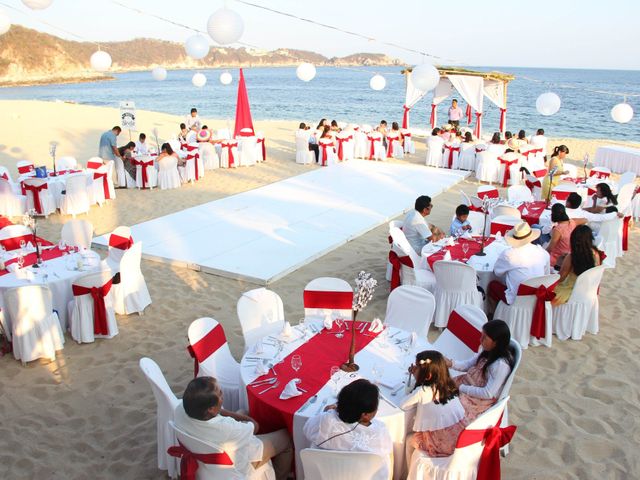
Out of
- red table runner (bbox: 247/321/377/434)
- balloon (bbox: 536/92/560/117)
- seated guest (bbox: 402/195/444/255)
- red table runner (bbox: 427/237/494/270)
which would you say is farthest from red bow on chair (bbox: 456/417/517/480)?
balloon (bbox: 536/92/560/117)

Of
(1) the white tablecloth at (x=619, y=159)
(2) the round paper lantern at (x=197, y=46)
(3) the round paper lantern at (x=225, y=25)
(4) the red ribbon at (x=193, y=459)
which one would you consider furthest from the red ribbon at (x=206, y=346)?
(1) the white tablecloth at (x=619, y=159)

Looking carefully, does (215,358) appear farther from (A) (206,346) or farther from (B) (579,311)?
(B) (579,311)

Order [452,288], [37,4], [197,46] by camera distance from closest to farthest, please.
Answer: [452,288], [37,4], [197,46]

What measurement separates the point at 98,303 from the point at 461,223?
15.1 ft

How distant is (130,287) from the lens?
6352 millimetres

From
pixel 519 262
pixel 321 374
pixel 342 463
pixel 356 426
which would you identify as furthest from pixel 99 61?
pixel 342 463

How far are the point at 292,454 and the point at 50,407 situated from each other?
7.74 ft

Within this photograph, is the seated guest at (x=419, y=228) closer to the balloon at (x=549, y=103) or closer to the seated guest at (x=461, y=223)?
the seated guest at (x=461, y=223)

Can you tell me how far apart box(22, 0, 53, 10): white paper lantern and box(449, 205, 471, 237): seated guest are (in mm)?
6784

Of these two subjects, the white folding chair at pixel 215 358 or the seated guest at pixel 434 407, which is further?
the white folding chair at pixel 215 358

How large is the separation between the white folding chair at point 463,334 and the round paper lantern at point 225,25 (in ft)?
20.2

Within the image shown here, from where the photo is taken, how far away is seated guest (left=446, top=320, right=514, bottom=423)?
3.74 m

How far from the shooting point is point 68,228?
7.00m

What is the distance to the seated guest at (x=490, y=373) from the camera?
12.3 ft
